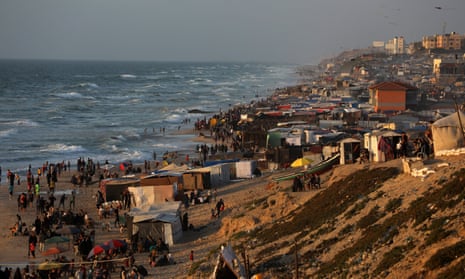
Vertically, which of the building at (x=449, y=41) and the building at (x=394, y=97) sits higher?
the building at (x=449, y=41)

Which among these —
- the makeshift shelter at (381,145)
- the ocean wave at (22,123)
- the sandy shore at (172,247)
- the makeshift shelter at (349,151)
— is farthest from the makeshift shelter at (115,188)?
the ocean wave at (22,123)

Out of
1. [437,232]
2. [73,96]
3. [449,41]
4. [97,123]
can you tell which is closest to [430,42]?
[449,41]

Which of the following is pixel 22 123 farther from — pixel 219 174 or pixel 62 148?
pixel 219 174

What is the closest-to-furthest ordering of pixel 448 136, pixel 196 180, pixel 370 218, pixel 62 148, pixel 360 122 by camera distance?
pixel 370 218
pixel 448 136
pixel 196 180
pixel 360 122
pixel 62 148

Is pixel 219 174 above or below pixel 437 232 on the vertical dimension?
below

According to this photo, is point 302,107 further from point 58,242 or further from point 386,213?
point 386,213

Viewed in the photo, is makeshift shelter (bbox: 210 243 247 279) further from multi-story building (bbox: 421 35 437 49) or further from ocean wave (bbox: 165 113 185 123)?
multi-story building (bbox: 421 35 437 49)

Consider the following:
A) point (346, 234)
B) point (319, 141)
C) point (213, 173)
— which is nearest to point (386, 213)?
point (346, 234)

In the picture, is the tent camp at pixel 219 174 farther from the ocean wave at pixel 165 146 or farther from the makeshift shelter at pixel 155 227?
the ocean wave at pixel 165 146
